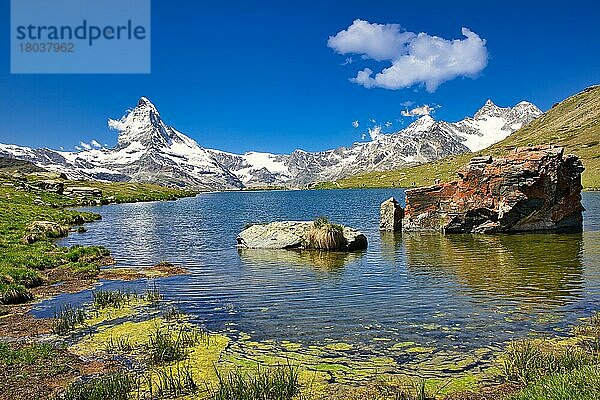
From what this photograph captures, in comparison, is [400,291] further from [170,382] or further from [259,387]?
[170,382]

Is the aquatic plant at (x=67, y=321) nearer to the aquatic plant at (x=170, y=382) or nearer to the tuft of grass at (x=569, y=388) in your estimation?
the aquatic plant at (x=170, y=382)

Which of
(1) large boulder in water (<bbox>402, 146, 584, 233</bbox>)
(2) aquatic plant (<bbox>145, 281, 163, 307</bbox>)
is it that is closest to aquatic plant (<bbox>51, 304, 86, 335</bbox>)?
(2) aquatic plant (<bbox>145, 281, 163, 307</bbox>)

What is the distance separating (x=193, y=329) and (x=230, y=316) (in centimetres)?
248

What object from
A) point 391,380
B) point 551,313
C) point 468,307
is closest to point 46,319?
point 391,380

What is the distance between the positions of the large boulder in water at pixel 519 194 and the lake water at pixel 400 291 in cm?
449

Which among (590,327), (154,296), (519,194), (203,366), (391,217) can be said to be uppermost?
(519,194)

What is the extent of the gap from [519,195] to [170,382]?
48.2m

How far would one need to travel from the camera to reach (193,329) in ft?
65.8

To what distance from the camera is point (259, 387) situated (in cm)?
1305

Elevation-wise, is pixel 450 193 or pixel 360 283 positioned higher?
pixel 450 193

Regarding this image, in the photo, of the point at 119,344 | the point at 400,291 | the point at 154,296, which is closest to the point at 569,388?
the point at 119,344

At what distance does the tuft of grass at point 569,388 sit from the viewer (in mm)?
9555

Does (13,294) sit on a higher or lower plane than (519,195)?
lower

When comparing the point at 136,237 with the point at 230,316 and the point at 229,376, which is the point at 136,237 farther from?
the point at 229,376
